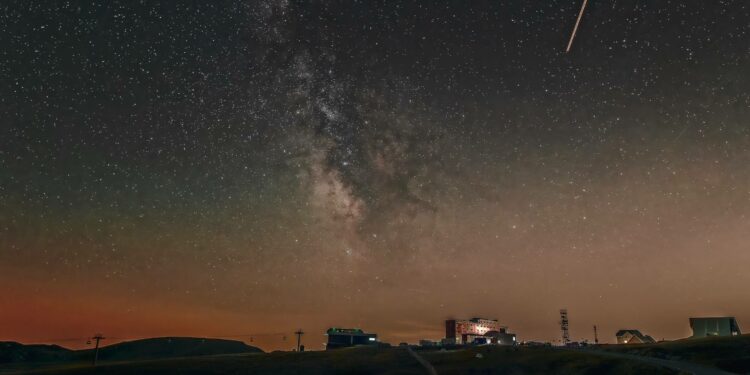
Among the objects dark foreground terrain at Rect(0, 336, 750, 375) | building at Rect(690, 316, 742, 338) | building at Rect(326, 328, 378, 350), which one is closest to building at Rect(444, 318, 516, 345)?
building at Rect(326, 328, 378, 350)

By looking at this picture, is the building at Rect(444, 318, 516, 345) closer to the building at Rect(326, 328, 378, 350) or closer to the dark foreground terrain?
the building at Rect(326, 328, 378, 350)

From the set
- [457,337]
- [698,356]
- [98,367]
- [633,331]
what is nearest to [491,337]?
[457,337]

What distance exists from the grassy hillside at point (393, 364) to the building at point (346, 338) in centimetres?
5016

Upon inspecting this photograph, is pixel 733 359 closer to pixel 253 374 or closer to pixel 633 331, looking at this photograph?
pixel 253 374

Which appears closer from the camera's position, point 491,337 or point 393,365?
point 393,365

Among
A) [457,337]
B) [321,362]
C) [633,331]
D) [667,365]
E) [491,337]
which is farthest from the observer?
[457,337]

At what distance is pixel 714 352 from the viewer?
7000 centimetres

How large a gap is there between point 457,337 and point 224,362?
10741 cm

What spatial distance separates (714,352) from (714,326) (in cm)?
6028

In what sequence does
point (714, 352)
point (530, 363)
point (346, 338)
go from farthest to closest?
point (346, 338), point (530, 363), point (714, 352)

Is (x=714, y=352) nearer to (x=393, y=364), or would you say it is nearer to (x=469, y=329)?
(x=393, y=364)

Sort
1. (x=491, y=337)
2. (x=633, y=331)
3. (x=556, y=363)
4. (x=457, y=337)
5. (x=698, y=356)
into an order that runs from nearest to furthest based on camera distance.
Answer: (x=698, y=356) < (x=556, y=363) < (x=633, y=331) < (x=491, y=337) < (x=457, y=337)

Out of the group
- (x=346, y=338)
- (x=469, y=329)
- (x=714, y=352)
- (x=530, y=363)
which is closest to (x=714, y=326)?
(x=714, y=352)

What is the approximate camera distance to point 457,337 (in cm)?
18288
